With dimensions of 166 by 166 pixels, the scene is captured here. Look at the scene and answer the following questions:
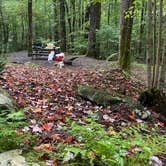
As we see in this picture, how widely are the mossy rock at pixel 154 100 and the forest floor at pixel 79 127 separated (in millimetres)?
295

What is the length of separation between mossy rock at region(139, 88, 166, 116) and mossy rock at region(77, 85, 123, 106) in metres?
0.80

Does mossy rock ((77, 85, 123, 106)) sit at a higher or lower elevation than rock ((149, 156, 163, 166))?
higher

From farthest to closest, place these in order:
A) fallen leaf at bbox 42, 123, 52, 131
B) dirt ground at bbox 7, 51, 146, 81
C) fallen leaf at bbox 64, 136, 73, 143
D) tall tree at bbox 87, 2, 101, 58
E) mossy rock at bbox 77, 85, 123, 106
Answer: tall tree at bbox 87, 2, 101, 58, dirt ground at bbox 7, 51, 146, 81, mossy rock at bbox 77, 85, 123, 106, fallen leaf at bbox 42, 123, 52, 131, fallen leaf at bbox 64, 136, 73, 143

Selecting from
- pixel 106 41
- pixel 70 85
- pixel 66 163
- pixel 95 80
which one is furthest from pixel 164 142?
pixel 106 41

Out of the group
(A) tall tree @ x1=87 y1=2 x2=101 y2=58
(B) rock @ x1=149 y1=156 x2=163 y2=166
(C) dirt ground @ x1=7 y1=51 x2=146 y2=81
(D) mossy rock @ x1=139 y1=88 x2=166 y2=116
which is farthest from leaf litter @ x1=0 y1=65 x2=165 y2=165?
(A) tall tree @ x1=87 y1=2 x2=101 y2=58

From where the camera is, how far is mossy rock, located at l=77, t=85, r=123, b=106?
6200mm

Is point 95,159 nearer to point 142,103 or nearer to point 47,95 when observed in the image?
point 47,95

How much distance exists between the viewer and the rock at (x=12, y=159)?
9.87 feet

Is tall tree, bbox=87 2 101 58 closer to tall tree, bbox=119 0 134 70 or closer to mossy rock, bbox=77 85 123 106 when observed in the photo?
tall tree, bbox=119 0 134 70

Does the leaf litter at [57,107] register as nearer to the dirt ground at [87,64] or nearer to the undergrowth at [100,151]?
the undergrowth at [100,151]

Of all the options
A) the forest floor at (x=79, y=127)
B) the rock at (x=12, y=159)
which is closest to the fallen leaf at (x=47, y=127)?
the forest floor at (x=79, y=127)

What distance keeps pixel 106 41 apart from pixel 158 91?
15009 millimetres

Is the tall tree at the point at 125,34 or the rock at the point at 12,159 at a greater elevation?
the tall tree at the point at 125,34

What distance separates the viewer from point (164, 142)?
450 centimetres
